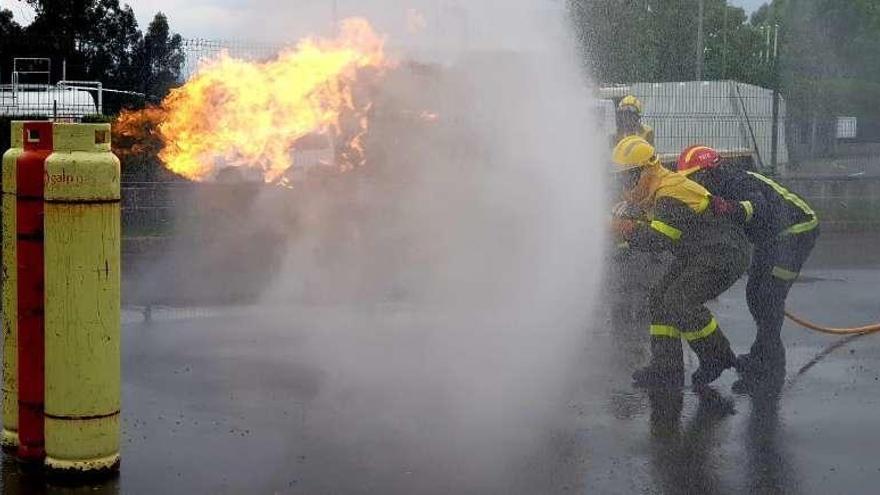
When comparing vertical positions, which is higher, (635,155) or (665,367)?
(635,155)

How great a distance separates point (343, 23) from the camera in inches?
388

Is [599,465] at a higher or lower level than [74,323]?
lower

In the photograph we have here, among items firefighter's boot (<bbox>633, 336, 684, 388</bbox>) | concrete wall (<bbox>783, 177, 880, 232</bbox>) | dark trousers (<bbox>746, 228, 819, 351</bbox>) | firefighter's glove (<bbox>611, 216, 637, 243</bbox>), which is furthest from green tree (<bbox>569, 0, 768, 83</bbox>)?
firefighter's boot (<bbox>633, 336, 684, 388</bbox>)

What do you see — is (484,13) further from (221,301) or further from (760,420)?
(760,420)

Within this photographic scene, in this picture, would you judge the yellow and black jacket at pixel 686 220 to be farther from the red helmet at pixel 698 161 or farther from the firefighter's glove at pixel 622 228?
the firefighter's glove at pixel 622 228

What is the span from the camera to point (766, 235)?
7598 millimetres

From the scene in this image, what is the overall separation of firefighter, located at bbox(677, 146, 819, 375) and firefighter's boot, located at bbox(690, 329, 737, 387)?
0.34 metres

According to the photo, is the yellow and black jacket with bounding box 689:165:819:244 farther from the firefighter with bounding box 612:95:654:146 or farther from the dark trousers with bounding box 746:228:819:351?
the firefighter with bounding box 612:95:654:146

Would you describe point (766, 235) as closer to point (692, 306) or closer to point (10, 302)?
point (692, 306)

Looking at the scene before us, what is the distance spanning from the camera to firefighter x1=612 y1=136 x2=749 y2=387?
23.4 ft

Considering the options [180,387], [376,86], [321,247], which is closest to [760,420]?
[180,387]

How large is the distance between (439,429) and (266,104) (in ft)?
11.1

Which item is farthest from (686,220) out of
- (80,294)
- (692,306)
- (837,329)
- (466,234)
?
(466,234)

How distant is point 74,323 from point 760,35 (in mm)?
42212
